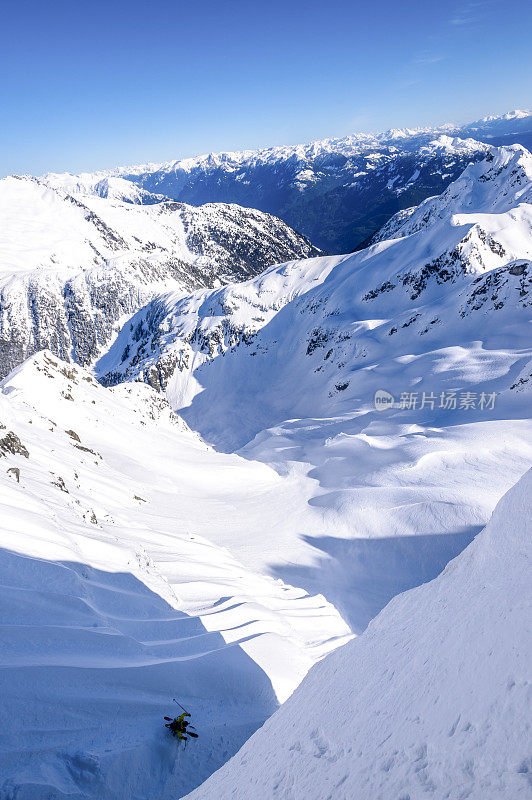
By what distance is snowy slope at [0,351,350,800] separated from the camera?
203 inches

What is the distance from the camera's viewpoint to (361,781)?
11.2ft

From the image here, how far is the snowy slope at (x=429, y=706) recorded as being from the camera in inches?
117

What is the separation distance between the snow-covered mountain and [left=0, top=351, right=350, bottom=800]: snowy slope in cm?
10003

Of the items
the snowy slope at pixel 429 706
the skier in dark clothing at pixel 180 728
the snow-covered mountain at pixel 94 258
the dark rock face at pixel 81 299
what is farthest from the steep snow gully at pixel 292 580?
the snow-covered mountain at pixel 94 258

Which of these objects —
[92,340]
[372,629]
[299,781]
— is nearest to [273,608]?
[372,629]

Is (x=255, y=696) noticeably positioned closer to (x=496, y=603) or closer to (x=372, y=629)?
(x=372, y=629)

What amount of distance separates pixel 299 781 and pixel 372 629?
2325 millimetres

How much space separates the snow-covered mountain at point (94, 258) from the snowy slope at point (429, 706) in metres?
111

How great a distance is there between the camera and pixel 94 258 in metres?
146

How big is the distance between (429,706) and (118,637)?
18.9 feet

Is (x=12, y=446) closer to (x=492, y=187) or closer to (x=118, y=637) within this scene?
(x=118, y=637)

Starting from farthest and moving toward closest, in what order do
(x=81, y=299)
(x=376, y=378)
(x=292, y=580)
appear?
(x=81, y=299) < (x=376, y=378) < (x=292, y=580)

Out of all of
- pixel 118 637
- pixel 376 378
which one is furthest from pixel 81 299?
pixel 118 637

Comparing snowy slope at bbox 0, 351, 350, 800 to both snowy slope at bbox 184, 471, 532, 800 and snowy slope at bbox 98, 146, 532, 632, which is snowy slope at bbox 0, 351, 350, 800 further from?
snowy slope at bbox 98, 146, 532, 632
